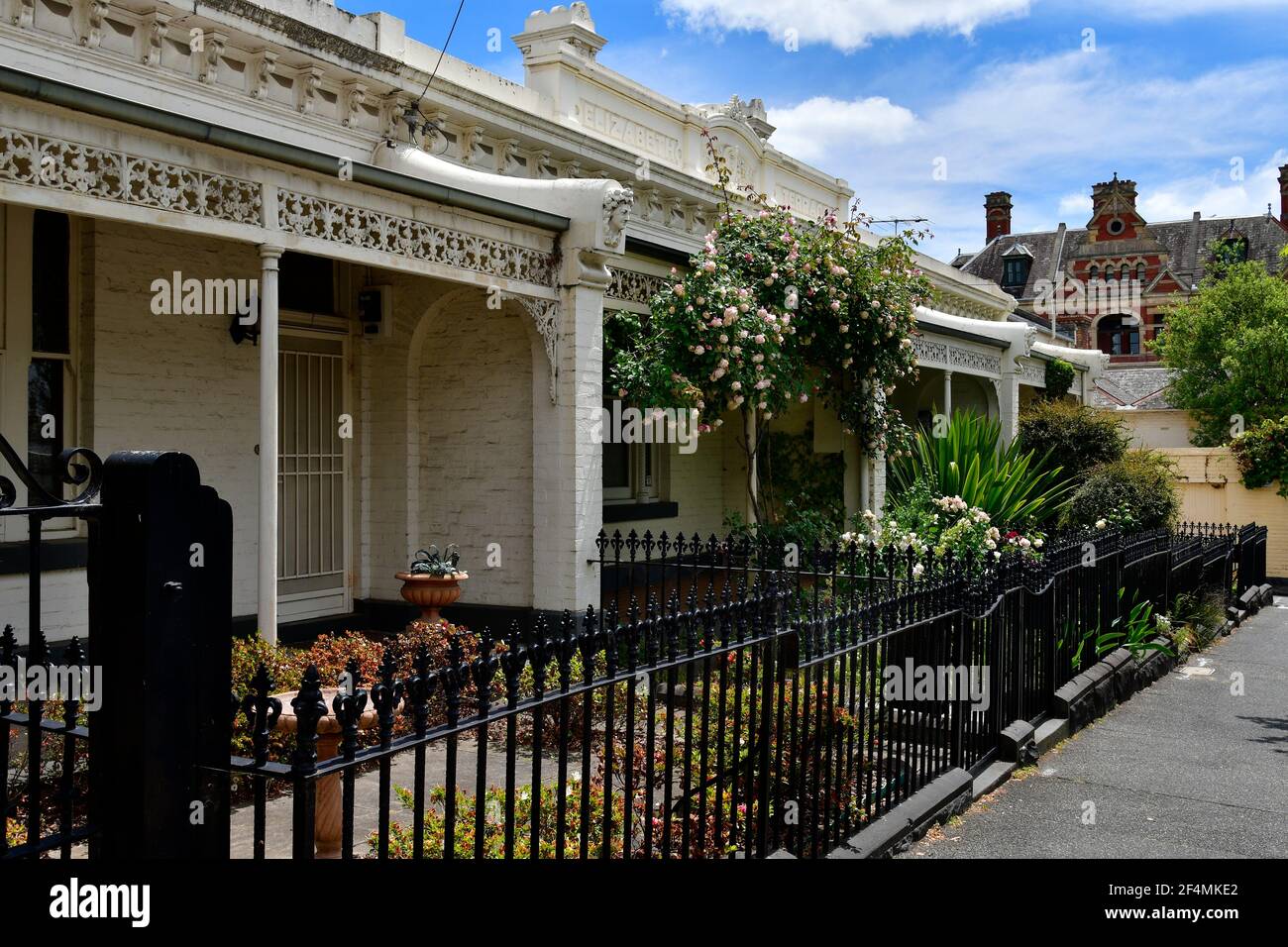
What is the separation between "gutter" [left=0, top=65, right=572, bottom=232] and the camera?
575cm

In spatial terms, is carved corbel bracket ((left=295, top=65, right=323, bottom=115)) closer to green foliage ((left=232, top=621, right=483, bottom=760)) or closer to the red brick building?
green foliage ((left=232, top=621, right=483, bottom=760))

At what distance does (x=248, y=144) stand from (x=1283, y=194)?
197 ft

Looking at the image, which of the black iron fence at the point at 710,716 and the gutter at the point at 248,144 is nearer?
the black iron fence at the point at 710,716

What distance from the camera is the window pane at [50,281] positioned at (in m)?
8.07

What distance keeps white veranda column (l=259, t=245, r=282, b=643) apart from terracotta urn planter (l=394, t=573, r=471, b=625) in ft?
5.67

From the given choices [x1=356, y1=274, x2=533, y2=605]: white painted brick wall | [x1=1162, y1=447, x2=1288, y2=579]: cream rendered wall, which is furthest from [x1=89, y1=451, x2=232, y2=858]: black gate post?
[x1=1162, y1=447, x2=1288, y2=579]: cream rendered wall

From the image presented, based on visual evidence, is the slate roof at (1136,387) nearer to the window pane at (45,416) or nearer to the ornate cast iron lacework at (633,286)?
the ornate cast iron lacework at (633,286)

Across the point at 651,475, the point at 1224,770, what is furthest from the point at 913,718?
the point at 651,475

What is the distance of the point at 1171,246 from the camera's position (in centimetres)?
5616

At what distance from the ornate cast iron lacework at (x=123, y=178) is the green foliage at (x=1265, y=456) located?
2032 cm

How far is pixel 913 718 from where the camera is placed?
5.98 metres
